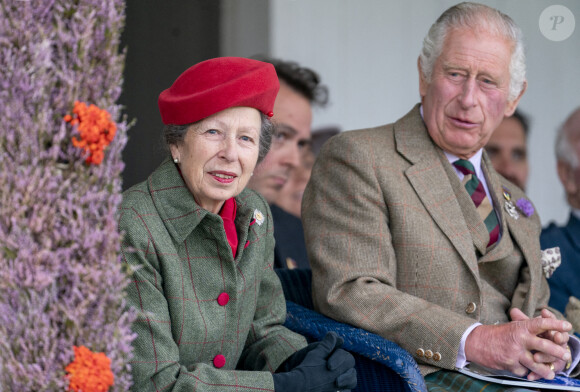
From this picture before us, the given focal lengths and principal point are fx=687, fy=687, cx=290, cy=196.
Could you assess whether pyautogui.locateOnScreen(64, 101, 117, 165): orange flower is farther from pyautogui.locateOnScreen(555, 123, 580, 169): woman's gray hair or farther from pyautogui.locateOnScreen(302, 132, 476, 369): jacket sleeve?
pyautogui.locateOnScreen(555, 123, 580, 169): woman's gray hair

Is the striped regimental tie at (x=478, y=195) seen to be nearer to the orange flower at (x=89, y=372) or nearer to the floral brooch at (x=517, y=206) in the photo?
the floral brooch at (x=517, y=206)

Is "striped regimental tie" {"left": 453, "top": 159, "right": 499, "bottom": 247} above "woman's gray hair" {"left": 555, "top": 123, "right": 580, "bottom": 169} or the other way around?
above

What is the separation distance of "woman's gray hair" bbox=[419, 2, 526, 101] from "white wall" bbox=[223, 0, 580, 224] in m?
1.79

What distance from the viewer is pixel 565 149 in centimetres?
518

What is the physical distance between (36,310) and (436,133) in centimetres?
197

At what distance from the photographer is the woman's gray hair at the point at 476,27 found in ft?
9.73

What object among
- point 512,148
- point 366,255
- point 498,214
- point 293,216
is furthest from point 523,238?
point 512,148

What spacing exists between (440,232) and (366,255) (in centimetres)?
35

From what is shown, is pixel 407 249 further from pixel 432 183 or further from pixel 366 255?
pixel 432 183

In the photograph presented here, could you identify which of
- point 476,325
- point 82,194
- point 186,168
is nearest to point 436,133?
point 476,325

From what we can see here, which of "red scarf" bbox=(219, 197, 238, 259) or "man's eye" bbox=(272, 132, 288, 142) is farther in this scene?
"man's eye" bbox=(272, 132, 288, 142)

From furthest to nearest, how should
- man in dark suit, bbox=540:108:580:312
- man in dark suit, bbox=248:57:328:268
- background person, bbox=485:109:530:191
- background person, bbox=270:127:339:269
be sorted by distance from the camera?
background person, bbox=485:109:530:191
man in dark suit, bbox=248:57:328:268
background person, bbox=270:127:339:269
man in dark suit, bbox=540:108:580:312

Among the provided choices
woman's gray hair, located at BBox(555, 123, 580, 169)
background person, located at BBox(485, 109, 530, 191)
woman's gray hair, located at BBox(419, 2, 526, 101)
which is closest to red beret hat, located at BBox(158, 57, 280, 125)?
woman's gray hair, located at BBox(419, 2, 526, 101)

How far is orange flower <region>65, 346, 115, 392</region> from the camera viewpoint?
1531 millimetres
